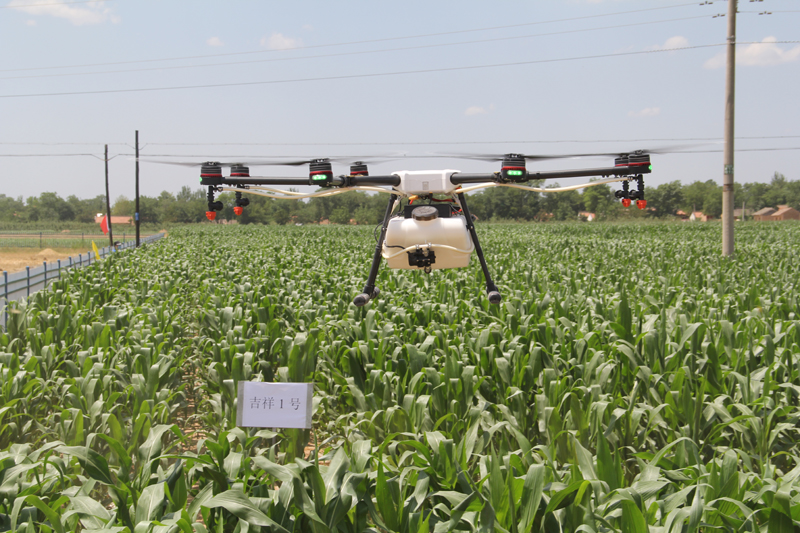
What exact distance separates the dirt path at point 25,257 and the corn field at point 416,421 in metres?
25.8

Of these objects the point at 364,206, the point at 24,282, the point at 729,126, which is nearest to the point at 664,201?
the point at 364,206

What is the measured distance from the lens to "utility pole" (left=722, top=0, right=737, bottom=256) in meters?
15.0

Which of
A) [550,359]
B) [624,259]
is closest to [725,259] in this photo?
[624,259]

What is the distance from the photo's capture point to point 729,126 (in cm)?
1514

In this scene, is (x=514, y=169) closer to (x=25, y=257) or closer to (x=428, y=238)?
(x=428, y=238)

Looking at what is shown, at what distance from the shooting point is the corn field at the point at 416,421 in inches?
108

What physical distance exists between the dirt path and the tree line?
36.7 ft

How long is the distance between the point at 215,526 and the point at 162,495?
0.31 meters

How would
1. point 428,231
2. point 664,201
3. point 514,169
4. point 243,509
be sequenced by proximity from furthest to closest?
point 664,201 → point 428,231 → point 514,169 → point 243,509

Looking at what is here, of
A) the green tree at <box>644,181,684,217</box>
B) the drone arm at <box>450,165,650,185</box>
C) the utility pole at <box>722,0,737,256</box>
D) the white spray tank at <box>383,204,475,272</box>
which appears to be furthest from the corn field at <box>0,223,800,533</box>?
the green tree at <box>644,181,684,217</box>

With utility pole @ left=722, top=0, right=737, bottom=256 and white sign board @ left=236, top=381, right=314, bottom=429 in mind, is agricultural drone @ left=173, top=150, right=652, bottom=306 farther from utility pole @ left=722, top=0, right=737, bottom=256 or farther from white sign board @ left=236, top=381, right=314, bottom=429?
utility pole @ left=722, top=0, right=737, bottom=256

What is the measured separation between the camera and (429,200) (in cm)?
439

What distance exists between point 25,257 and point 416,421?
134 ft

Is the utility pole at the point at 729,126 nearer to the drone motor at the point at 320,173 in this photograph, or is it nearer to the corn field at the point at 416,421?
the corn field at the point at 416,421
